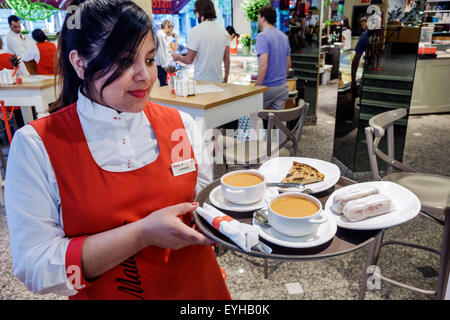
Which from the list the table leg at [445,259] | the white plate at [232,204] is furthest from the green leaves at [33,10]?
the table leg at [445,259]

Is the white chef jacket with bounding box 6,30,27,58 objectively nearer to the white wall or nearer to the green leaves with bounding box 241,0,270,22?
the green leaves with bounding box 241,0,270,22

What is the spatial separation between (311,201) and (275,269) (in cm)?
154

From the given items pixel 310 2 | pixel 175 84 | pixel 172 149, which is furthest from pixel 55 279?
pixel 310 2

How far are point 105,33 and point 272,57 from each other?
124 inches

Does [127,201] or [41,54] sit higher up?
[41,54]

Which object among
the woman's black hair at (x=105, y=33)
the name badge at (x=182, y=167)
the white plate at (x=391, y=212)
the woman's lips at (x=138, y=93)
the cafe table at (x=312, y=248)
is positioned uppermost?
the woman's black hair at (x=105, y=33)

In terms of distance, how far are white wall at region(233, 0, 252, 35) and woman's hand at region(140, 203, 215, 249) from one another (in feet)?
24.2

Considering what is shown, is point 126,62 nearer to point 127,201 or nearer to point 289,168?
point 127,201

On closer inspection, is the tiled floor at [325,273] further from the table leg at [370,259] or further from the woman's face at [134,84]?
the woman's face at [134,84]

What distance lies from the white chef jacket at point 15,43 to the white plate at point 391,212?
6607 mm

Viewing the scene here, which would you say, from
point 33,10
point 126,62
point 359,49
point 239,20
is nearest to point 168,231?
point 126,62

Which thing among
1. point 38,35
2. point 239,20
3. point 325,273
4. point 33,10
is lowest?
point 325,273

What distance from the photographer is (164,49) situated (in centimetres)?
580

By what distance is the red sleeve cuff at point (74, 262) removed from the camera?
821 millimetres
